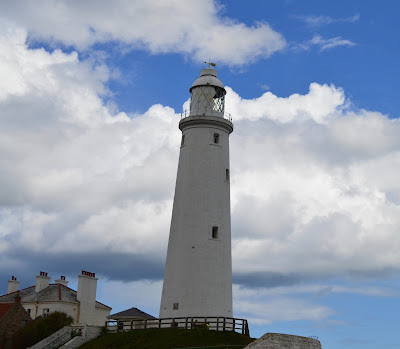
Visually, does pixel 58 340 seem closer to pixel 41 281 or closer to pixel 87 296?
pixel 87 296

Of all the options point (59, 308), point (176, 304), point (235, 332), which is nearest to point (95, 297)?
point (59, 308)

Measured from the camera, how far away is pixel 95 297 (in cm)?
5297

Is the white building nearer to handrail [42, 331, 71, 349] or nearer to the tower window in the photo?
handrail [42, 331, 71, 349]

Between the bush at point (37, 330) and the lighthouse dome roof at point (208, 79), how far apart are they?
20264mm

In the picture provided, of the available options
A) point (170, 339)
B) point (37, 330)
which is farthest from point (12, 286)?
point (170, 339)

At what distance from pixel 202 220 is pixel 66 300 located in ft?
55.7

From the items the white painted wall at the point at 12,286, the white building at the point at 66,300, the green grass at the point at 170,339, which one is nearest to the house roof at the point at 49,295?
the white building at the point at 66,300

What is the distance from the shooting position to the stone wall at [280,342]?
3059 centimetres

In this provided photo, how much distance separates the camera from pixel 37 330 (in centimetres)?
4616

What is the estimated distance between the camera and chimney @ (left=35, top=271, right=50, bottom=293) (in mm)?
54125

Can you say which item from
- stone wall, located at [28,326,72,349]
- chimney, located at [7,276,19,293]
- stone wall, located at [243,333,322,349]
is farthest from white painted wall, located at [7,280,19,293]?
stone wall, located at [243,333,322,349]

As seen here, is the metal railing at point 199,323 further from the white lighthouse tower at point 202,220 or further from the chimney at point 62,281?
the chimney at point 62,281

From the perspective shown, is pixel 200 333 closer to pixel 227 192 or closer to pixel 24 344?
pixel 227 192

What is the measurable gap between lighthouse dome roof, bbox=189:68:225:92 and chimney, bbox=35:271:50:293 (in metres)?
22.6
